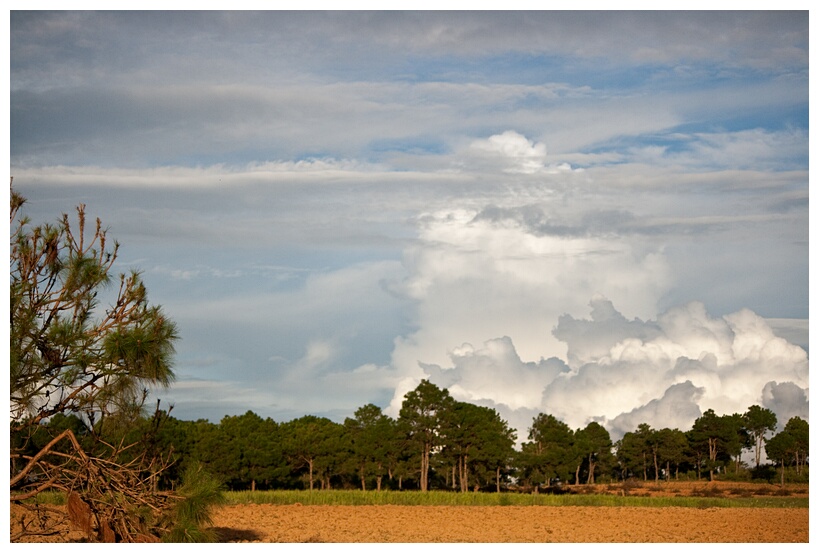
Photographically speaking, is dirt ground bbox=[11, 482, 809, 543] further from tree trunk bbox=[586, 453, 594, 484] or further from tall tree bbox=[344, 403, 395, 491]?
tree trunk bbox=[586, 453, 594, 484]

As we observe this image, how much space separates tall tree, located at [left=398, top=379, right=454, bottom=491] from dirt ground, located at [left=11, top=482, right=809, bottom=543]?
10.3 m

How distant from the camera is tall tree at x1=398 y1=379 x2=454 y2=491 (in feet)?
101

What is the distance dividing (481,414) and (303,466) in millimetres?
7064

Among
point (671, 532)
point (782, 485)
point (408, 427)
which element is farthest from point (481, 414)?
point (671, 532)

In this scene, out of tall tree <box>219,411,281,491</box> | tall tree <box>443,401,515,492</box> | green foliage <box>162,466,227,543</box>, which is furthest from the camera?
tall tree <box>443,401,515,492</box>

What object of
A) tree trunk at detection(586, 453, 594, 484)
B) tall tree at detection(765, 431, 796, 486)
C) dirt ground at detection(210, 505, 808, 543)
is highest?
tall tree at detection(765, 431, 796, 486)

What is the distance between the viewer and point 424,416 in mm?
30953

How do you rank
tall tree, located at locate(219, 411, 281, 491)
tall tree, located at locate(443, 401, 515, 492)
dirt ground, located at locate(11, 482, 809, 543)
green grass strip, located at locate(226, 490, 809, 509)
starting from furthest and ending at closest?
tall tree, located at locate(443, 401, 515, 492)
tall tree, located at locate(219, 411, 281, 491)
green grass strip, located at locate(226, 490, 809, 509)
dirt ground, located at locate(11, 482, 809, 543)

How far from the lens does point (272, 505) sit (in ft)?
66.5

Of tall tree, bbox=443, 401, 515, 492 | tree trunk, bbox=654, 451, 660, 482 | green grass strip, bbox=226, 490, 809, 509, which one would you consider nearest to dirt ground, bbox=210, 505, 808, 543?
green grass strip, bbox=226, 490, 809, 509

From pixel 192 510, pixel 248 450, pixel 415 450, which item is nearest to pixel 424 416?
pixel 415 450

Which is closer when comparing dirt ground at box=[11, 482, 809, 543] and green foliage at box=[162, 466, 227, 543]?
green foliage at box=[162, 466, 227, 543]

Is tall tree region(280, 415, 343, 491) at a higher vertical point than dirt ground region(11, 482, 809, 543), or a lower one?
higher

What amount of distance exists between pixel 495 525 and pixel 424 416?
52.3ft
